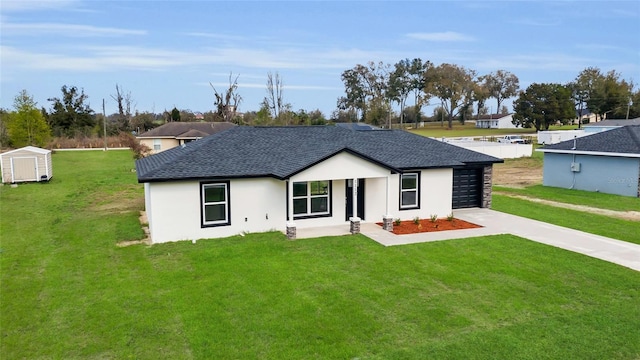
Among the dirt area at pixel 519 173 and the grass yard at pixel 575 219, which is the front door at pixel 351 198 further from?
the dirt area at pixel 519 173

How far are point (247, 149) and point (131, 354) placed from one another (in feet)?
34.0

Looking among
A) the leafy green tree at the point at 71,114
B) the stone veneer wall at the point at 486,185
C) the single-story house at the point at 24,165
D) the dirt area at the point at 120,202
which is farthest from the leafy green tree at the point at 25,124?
the stone veneer wall at the point at 486,185

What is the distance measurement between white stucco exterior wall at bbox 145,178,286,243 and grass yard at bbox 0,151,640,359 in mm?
622

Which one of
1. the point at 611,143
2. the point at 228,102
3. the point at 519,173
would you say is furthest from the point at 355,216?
the point at 228,102

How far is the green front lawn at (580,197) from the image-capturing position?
20.6 meters

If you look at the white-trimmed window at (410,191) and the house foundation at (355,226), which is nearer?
the house foundation at (355,226)

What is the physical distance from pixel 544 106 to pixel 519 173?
167 ft

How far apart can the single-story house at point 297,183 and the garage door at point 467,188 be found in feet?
0.14

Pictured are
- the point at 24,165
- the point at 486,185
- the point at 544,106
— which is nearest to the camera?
the point at 486,185

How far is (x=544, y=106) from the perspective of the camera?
257ft

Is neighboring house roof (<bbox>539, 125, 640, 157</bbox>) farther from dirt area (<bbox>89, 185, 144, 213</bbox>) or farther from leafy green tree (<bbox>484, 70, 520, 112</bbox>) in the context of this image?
leafy green tree (<bbox>484, 70, 520, 112</bbox>)

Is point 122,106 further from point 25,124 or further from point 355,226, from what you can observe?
point 355,226

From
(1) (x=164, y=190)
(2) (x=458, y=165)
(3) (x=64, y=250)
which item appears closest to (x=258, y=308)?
(1) (x=164, y=190)

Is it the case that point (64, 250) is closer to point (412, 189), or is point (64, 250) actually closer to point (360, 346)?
point (360, 346)
